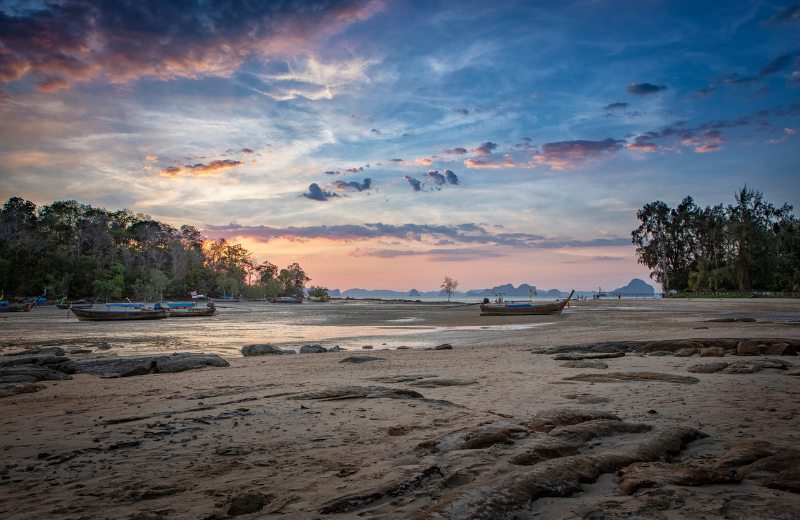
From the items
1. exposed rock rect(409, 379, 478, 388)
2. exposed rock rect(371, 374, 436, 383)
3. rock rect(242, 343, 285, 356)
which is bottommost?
rock rect(242, 343, 285, 356)

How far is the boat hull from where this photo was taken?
37562 mm

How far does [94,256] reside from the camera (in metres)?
78.2

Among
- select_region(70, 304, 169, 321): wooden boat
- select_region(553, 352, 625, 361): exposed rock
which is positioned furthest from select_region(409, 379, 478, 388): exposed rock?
select_region(70, 304, 169, 321): wooden boat

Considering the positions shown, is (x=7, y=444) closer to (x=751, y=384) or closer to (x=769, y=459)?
(x=769, y=459)

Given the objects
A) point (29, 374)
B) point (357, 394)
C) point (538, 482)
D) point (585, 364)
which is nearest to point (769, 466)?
point (538, 482)

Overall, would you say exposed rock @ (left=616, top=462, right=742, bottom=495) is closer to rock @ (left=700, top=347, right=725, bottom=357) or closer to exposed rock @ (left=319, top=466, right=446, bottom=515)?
exposed rock @ (left=319, top=466, right=446, bottom=515)

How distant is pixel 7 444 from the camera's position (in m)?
4.52

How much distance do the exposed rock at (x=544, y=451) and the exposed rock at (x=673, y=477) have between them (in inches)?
24.7

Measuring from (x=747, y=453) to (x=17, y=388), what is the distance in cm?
1147

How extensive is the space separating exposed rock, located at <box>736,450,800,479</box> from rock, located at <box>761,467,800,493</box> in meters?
0.12

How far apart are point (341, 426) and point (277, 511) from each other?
85.5 inches

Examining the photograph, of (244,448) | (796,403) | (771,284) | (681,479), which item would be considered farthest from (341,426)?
(771,284)

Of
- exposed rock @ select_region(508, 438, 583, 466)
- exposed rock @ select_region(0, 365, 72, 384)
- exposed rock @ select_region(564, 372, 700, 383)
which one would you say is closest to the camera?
exposed rock @ select_region(508, 438, 583, 466)

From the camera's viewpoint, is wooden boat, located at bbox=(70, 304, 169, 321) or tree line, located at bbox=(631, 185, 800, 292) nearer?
wooden boat, located at bbox=(70, 304, 169, 321)
